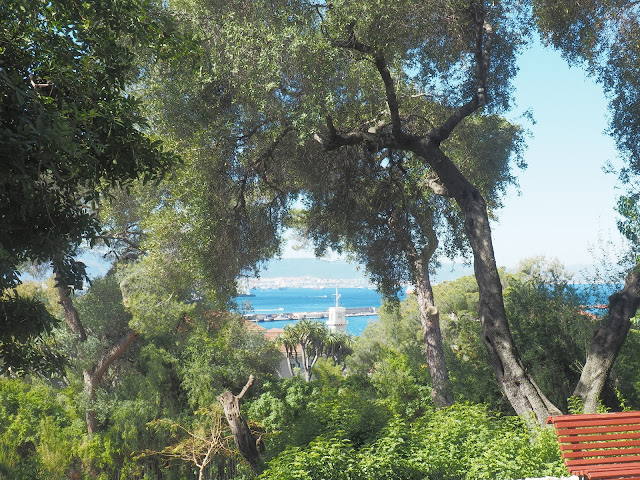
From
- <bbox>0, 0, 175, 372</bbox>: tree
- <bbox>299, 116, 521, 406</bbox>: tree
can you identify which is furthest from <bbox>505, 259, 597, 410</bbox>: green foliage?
<bbox>0, 0, 175, 372</bbox>: tree

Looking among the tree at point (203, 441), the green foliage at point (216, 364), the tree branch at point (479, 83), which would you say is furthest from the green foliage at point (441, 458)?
the green foliage at point (216, 364)

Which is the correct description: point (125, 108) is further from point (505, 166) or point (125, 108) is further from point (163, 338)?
point (163, 338)

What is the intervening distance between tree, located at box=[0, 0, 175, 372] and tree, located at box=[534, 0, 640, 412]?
6.38 meters

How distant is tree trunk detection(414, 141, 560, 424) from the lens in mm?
8039

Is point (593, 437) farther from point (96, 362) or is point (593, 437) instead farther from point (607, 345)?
point (96, 362)

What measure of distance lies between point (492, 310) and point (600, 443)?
2883 mm

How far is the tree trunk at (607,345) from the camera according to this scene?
8281mm

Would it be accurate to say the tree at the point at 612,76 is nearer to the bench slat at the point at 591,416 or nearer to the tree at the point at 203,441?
the bench slat at the point at 591,416

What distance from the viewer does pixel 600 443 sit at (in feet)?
18.8

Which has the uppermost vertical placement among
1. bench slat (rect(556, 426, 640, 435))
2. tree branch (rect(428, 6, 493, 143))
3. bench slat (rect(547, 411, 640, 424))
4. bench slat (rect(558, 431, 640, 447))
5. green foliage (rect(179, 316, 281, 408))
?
tree branch (rect(428, 6, 493, 143))

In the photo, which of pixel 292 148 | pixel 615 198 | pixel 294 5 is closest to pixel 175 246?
pixel 292 148

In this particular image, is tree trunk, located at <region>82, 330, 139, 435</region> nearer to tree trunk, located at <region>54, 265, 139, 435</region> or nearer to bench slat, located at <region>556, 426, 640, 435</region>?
tree trunk, located at <region>54, 265, 139, 435</region>

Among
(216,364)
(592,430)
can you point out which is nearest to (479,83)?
(592,430)

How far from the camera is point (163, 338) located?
1931 cm
